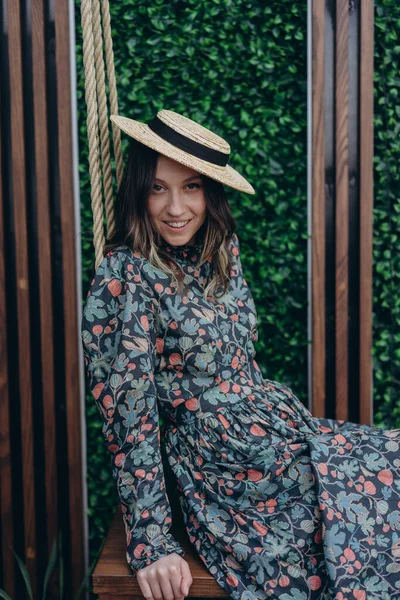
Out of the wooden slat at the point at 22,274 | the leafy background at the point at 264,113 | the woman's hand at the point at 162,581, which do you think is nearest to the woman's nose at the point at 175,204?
the leafy background at the point at 264,113

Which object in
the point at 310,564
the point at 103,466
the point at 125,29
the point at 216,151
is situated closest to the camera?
the point at 310,564

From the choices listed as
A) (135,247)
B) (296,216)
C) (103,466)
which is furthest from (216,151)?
(103,466)

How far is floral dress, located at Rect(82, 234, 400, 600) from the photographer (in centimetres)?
159

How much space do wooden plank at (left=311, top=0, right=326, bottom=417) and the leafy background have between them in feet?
0.27

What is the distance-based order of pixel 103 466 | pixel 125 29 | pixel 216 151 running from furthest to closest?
pixel 103 466 < pixel 125 29 < pixel 216 151

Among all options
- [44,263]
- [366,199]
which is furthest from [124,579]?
[366,199]

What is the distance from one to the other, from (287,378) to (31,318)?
1114 millimetres

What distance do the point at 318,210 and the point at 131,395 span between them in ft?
3.90

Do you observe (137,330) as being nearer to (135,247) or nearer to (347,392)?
(135,247)

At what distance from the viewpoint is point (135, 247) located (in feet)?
6.01

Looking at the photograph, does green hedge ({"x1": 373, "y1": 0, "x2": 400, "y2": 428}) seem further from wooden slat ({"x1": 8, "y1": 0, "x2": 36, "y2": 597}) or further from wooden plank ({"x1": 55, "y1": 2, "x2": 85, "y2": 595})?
wooden slat ({"x1": 8, "y1": 0, "x2": 36, "y2": 597})

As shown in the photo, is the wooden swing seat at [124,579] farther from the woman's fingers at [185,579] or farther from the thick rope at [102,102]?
the thick rope at [102,102]

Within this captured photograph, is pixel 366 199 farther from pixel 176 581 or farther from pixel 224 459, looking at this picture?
pixel 176 581

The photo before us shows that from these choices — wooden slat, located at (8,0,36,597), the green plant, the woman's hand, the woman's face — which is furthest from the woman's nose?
the green plant
